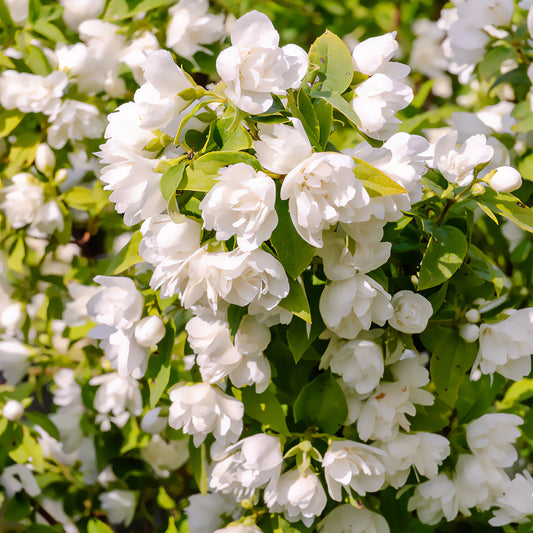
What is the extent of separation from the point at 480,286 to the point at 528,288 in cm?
39

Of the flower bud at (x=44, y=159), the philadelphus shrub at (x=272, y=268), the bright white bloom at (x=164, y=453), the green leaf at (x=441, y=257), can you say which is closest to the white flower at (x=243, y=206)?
the philadelphus shrub at (x=272, y=268)

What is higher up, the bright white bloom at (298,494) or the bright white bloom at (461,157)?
the bright white bloom at (461,157)

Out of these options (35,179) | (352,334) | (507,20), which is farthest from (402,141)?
(35,179)

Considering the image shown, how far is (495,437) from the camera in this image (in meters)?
0.96

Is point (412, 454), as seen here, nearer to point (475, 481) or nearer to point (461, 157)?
point (475, 481)

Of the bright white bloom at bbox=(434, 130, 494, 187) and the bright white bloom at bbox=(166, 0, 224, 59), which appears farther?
the bright white bloom at bbox=(166, 0, 224, 59)

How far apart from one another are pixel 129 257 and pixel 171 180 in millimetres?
284

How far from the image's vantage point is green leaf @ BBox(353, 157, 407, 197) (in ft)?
2.30

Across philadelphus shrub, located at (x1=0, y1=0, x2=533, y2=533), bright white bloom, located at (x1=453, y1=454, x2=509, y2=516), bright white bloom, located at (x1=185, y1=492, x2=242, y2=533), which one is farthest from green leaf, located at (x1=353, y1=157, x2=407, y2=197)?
bright white bloom, located at (x1=185, y1=492, x2=242, y2=533)

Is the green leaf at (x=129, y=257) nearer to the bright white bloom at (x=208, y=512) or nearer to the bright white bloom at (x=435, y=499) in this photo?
the bright white bloom at (x=208, y=512)

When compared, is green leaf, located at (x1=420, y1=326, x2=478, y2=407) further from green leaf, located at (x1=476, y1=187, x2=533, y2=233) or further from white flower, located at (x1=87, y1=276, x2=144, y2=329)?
white flower, located at (x1=87, y1=276, x2=144, y2=329)

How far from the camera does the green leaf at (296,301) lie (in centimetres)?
75

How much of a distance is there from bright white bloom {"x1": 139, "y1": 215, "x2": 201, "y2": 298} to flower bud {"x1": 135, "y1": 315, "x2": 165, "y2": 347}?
137mm

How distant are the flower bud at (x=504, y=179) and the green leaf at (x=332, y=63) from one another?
0.22m
